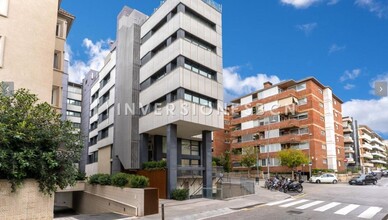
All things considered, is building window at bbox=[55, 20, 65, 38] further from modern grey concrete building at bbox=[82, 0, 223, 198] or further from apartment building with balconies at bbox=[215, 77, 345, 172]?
apartment building with balconies at bbox=[215, 77, 345, 172]

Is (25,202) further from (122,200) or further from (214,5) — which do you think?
(214,5)

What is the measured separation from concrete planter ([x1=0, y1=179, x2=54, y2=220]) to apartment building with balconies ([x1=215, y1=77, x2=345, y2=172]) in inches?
1894

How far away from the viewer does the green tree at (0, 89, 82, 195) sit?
12.5 metres

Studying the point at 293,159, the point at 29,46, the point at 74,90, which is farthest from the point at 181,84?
the point at 74,90

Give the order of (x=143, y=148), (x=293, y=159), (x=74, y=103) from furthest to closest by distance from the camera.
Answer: (x=74, y=103), (x=293, y=159), (x=143, y=148)

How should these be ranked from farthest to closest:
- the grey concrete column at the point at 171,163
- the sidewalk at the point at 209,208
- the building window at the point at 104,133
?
the building window at the point at 104,133 → the grey concrete column at the point at 171,163 → the sidewalk at the point at 209,208

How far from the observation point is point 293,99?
201ft

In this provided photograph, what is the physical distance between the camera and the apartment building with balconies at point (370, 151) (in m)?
101

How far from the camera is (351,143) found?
8438cm

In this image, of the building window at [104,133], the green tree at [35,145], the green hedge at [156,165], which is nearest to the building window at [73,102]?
the building window at [104,133]

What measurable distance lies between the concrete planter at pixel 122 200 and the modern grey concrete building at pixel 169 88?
6.39 meters

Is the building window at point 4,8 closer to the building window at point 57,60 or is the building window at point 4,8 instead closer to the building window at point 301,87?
the building window at point 57,60

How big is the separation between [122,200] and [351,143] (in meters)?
80.7

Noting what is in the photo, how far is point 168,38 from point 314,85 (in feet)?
136
